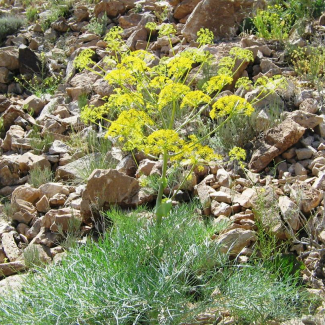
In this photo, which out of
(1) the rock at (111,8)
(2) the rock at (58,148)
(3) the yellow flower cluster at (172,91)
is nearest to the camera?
(3) the yellow flower cluster at (172,91)

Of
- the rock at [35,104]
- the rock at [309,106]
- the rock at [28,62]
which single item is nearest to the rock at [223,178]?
the rock at [309,106]

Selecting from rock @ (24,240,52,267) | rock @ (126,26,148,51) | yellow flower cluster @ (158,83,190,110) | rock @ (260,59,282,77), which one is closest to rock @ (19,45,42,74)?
rock @ (126,26,148,51)

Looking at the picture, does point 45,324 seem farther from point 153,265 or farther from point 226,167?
point 226,167

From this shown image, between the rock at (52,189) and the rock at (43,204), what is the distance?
15cm

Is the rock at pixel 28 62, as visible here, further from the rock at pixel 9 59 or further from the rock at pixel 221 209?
the rock at pixel 221 209

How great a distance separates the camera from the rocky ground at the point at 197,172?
12.7 ft

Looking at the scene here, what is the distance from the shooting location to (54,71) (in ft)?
26.8

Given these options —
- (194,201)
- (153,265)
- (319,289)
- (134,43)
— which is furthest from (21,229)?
(134,43)

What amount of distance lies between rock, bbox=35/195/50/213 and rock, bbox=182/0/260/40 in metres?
3.57

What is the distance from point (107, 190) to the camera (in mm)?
4559

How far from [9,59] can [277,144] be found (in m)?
5.29

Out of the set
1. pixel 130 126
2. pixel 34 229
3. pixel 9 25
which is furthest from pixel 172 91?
pixel 9 25

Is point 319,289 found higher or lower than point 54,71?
lower

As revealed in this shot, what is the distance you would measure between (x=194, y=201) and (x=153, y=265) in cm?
132
